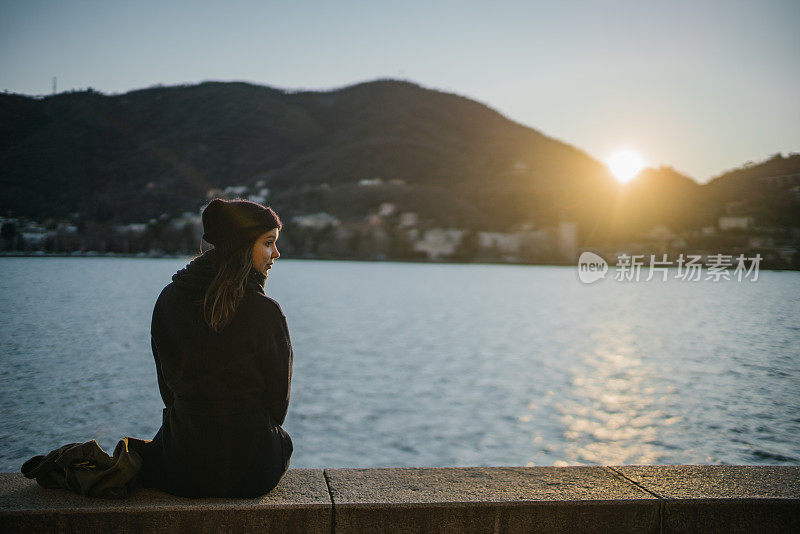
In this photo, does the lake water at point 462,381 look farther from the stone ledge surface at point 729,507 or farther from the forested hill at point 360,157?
the forested hill at point 360,157

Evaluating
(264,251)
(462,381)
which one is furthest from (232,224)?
(462,381)

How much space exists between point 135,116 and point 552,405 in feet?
212

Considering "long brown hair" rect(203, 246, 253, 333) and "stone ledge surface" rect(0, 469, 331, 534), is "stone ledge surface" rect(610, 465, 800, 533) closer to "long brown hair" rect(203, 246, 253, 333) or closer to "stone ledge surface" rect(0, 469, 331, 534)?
"stone ledge surface" rect(0, 469, 331, 534)

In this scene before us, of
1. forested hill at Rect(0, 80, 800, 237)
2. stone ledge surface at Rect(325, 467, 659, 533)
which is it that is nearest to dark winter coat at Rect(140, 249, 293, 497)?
stone ledge surface at Rect(325, 467, 659, 533)

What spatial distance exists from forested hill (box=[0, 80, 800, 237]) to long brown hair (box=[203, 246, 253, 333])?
63130 mm

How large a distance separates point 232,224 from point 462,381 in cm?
2179

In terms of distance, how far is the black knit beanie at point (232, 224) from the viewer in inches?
97.5

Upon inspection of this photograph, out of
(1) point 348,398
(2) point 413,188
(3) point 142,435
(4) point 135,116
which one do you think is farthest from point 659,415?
(2) point 413,188

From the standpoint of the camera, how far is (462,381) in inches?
933

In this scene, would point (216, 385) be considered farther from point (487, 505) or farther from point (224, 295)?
point (487, 505)

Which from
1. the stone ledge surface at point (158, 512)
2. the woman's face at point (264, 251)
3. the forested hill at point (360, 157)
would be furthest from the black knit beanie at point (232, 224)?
the forested hill at point (360, 157)

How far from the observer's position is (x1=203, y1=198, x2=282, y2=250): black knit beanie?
97.5 inches

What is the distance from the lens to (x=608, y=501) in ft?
8.29

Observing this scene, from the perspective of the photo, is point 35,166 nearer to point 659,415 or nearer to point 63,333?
point 63,333
